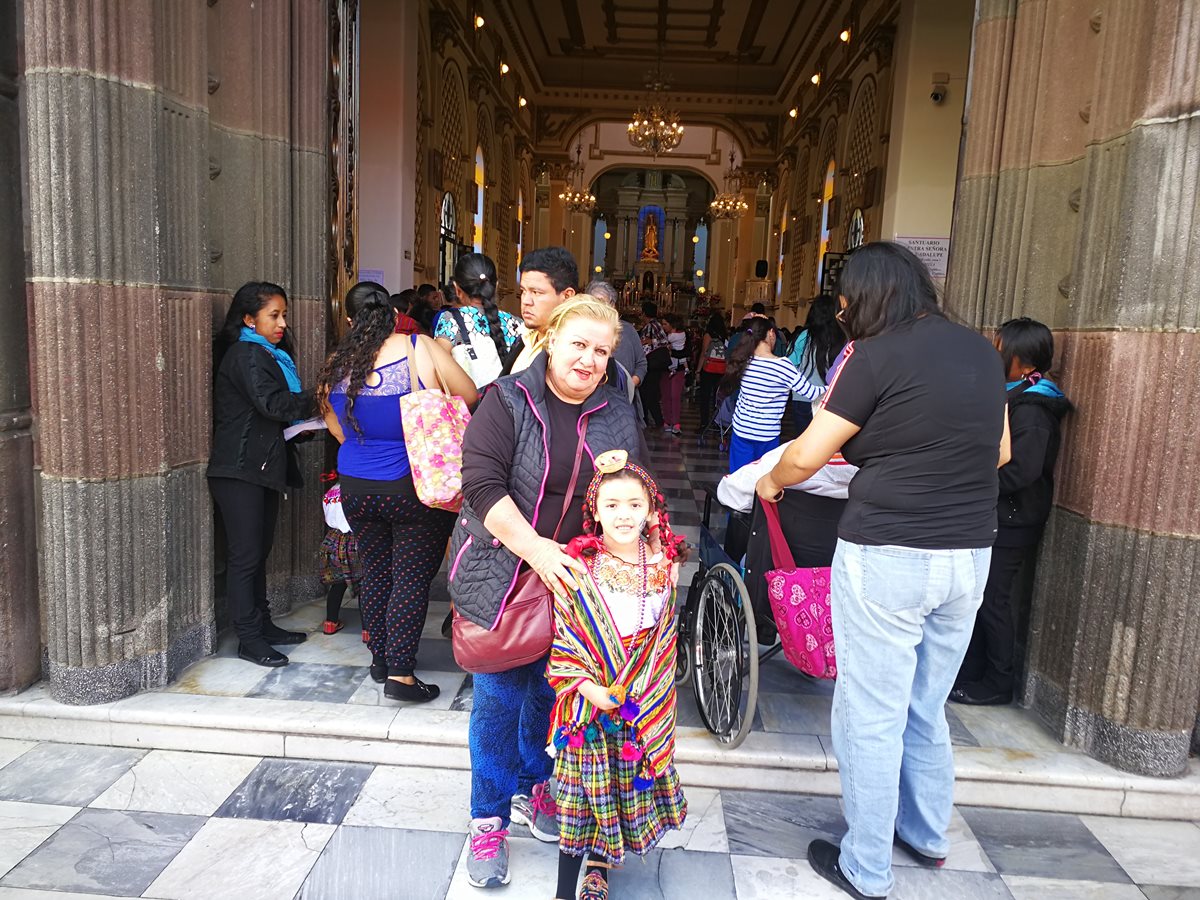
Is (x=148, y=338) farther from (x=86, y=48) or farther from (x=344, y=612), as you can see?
(x=344, y=612)

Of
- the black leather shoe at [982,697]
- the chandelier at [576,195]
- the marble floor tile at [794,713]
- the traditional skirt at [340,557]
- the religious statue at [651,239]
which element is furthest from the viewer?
Result: the religious statue at [651,239]

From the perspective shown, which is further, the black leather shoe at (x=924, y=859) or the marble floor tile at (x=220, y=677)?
the marble floor tile at (x=220, y=677)

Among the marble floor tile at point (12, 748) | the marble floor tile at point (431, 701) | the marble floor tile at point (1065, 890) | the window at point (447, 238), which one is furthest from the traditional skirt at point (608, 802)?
the window at point (447, 238)

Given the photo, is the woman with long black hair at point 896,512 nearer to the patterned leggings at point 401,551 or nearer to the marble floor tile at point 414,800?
the marble floor tile at point 414,800

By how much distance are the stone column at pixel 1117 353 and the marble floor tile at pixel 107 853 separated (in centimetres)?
304

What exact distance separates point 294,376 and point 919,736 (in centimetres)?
275

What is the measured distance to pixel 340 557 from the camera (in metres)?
3.82

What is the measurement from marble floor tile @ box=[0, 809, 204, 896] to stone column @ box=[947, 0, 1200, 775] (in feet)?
9.97

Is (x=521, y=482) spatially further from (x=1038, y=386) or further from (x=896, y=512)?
(x=1038, y=386)

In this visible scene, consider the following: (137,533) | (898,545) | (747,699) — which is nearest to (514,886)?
(747,699)

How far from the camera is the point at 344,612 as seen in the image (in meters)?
4.22

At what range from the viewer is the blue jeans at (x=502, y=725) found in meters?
2.28

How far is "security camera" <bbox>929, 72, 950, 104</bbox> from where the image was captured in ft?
28.3

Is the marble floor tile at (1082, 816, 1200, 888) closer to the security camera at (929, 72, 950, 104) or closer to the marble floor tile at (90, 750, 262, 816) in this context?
the marble floor tile at (90, 750, 262, 816)
